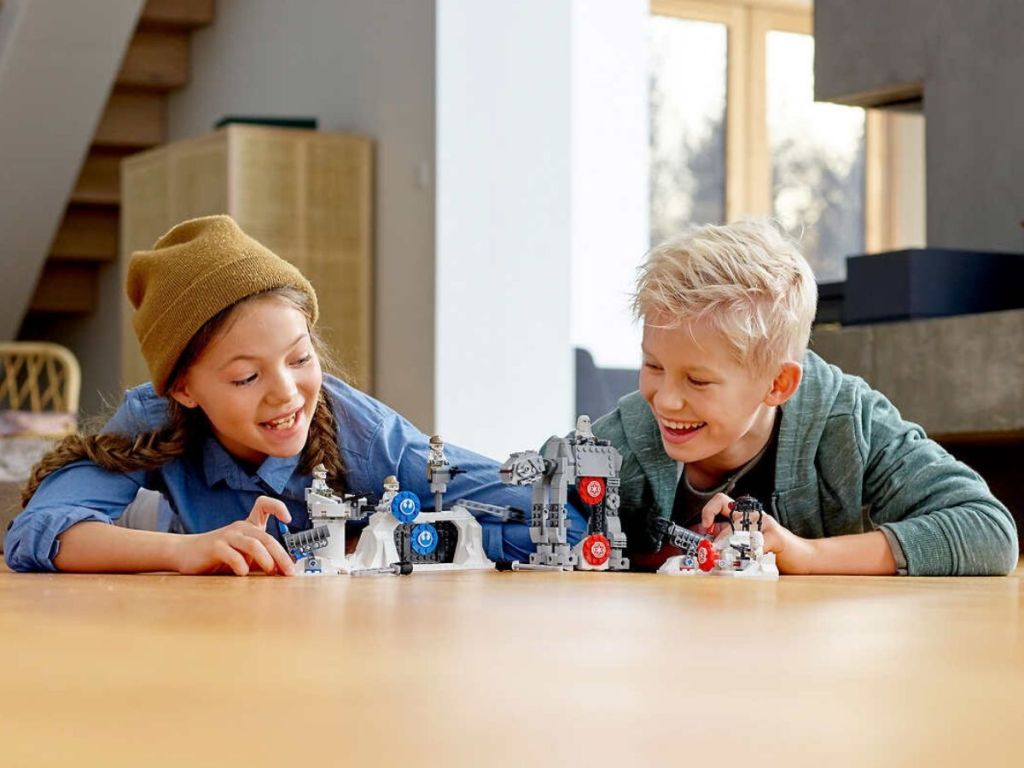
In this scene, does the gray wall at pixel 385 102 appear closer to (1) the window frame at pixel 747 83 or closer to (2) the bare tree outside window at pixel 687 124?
(2) the bare tree outside window at pixel 687 124

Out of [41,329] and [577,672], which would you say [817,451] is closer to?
[577,672]

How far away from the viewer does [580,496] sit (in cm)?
175

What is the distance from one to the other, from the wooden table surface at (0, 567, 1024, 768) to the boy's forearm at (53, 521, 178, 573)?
0.28m

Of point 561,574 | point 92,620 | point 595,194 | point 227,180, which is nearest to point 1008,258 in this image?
point 561,574

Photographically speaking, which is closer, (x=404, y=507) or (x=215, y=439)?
Answer: (x=404, y=507)

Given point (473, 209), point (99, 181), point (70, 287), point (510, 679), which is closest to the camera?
point (510, 679)

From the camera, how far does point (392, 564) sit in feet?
5.58

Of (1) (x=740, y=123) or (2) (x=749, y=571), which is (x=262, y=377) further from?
(1) (x=740, y=123)

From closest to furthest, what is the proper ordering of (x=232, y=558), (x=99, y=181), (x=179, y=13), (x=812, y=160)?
(x=232, y=558), (x=179, y=13), (x=99, y=181), (x=812, y=160)

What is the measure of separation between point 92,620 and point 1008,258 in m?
2.85

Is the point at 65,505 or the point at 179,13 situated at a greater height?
the point at 179,13

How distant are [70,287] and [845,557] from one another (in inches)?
264

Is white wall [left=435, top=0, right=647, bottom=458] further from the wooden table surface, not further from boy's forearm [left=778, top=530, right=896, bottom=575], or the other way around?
the wooden table surface

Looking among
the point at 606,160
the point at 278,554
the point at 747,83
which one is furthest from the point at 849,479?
the point at 747,83
